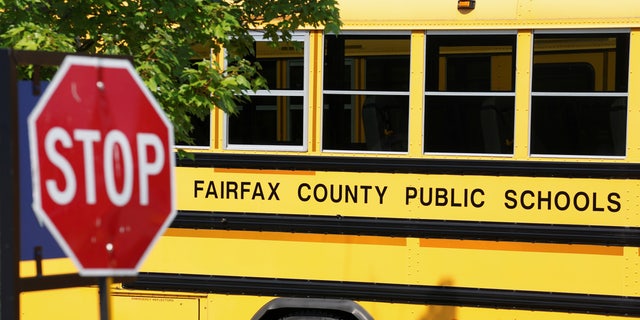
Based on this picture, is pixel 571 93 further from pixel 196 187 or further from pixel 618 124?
pixel 196 187

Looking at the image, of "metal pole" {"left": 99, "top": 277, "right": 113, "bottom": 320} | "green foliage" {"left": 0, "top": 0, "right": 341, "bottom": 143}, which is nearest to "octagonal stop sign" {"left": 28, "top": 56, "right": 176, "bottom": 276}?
"metal pole" {"left": 99, "top": 277, "right": 113, "bottom": 320}

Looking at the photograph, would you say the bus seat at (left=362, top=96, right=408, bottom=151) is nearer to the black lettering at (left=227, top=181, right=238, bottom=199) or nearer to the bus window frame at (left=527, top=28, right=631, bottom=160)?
the bus window frame at (left=527, top=28, right=631, bottom=160)

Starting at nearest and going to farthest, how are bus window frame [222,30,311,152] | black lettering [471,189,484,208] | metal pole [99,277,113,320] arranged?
metal pole [99,277,113,320], black lettering [471,189,484,208], bus window frame [222,30,311,152]

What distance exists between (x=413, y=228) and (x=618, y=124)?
1305 mm

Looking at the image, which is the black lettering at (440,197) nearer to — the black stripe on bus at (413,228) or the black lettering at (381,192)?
the black stripe on bus at (413,228)

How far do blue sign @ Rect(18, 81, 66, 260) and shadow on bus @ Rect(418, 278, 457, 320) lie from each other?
9.62 feet

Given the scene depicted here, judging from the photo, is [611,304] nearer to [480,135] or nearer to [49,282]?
[480,135]

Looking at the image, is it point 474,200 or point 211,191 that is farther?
point 211,191

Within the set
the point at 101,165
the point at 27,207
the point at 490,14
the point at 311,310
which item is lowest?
the point at 311,310

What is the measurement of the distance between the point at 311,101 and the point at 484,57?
1.05 metres

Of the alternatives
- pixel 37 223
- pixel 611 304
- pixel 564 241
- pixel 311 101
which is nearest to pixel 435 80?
pixel 311 101

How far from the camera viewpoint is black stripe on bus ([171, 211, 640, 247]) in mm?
5426

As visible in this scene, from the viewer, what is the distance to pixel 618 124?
545 cm

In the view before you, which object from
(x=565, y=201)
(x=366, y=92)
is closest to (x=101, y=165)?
(x=366, y=92)
